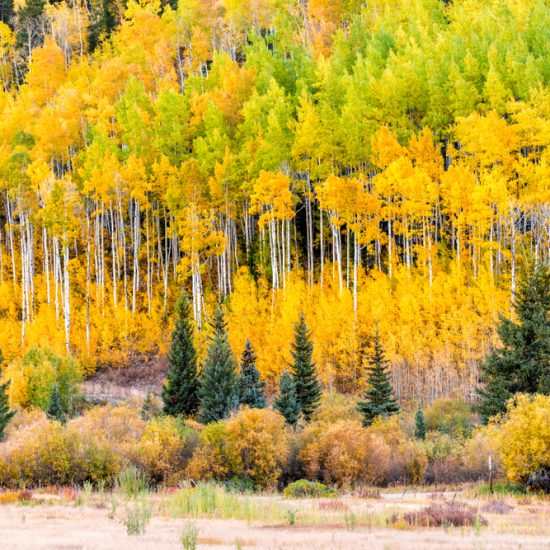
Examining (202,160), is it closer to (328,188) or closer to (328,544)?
(328,188)

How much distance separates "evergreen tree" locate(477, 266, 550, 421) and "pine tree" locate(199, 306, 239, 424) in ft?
35.4

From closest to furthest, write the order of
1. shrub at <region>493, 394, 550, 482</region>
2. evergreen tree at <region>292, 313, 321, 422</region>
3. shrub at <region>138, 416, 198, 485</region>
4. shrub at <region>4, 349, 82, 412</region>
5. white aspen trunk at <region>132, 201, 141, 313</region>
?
1. shrub at <region>493, 394, 550, 482</region>
2. shrub at <region>138, 416, 198, 485</region>
3. evergreen tree at <region>292, 313, 321, 422</region>
4. shrub at <region>4, 349, 82, 412</region>
5. white aspen trunk at <region>132, 201, 141, 313</region>

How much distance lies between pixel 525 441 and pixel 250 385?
1611 centimetres

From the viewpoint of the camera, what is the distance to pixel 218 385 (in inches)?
1438

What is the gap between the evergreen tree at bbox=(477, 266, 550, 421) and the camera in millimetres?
31422

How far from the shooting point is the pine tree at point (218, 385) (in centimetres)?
3616

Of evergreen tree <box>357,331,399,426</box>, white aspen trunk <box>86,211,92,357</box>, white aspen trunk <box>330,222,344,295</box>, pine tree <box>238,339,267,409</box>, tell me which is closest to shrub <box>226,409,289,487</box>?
evergreen tree <box>357,331,399,426</box>

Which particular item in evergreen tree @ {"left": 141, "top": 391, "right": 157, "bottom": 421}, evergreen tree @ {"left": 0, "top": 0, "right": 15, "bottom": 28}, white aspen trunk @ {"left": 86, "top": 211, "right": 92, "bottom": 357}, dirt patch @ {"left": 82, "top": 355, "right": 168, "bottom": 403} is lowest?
evergreen tree @ {"left": 141, "top": 391, "right": 157, "bottom": 421}

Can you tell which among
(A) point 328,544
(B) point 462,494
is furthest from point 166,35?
(A) point 328,544

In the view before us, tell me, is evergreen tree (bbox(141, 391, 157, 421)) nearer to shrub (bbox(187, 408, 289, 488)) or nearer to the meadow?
shrub (bbox(187, 408, 289, 488))

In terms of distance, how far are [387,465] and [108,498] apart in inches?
406

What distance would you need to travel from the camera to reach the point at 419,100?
1957 inches

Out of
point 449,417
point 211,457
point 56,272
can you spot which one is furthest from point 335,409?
point 56,272

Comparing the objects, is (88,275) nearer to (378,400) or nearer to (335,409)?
(335,409)
